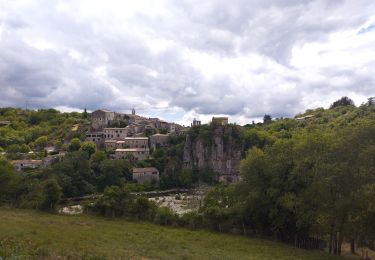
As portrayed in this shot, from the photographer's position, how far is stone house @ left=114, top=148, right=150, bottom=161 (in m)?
129

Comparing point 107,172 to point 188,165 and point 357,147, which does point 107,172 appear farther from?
point 357,147

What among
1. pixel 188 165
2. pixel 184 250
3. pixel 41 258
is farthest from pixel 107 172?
pixel 41 258

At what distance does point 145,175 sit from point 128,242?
80602 mm

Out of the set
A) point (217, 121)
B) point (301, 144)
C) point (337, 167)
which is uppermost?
point (217, 121)

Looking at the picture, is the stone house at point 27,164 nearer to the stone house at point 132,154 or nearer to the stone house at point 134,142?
the stone house at point 132,154

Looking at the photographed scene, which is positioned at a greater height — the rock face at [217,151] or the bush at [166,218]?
the rock face at [217,151]

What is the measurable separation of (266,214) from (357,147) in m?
15.3

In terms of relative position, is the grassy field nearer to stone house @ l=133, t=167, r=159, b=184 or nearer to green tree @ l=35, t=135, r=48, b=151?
stone house @ l=133, t=167, r=159, b=184

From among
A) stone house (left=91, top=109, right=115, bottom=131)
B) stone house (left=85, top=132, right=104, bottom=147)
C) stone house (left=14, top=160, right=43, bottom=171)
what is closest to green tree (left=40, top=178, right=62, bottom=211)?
stone house (left=14, top=160, right=43, bottom=171)

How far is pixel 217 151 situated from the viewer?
13825 cm

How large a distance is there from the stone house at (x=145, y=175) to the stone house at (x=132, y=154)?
1419 cm

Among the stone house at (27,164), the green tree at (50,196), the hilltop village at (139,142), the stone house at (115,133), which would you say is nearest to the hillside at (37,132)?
the hilltop village at (139,142)

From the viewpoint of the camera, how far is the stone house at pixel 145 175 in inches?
4471

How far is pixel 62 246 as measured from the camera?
1126 inches
